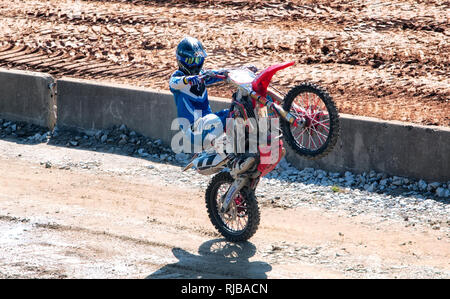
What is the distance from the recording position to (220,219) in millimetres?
8320

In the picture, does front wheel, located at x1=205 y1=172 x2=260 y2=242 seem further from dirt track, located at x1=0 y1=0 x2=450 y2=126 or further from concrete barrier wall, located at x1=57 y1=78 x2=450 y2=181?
dirt track, located at x1=0 y1=0 x2=450 y2=126

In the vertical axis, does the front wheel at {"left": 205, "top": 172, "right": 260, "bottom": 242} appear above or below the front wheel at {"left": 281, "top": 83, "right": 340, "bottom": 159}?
below

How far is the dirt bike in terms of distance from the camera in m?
7.25

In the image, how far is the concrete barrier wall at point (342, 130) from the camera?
968cm

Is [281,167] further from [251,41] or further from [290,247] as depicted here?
[251,41]

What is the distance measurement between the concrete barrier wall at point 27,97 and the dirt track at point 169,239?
2.33 metres

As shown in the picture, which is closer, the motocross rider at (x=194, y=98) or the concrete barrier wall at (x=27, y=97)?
the motocross rider at (x=194, y=98)

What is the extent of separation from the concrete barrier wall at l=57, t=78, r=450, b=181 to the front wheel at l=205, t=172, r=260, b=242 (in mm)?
2518

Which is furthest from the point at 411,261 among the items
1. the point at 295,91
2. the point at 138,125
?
the point at 138,125

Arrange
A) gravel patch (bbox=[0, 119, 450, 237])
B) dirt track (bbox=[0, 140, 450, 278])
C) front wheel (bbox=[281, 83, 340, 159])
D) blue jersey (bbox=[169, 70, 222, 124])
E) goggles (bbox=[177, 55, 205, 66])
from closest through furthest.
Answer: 1. front wheel (bbox=[281, 83, 340, 159])
2. dirt track (bbox=[0, 140, 450, 278])
3. goggles (bbox=[177, 55, 205, 66])
4. blue jersey (bbox=[169, 70, 222, 124])
5. gravel patch (bbox=[0, 119, 450, 237])

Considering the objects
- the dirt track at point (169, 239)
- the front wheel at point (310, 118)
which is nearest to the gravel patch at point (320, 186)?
the dirt track at point (169, 239)

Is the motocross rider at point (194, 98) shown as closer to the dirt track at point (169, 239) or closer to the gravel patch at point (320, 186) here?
the dirt track at point (169, 239)

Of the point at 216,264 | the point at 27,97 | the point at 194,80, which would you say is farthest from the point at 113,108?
the point at 216,264

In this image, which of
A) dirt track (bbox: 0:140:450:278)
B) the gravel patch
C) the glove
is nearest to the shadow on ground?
dirt track (bbox: 0:140:450:278)
